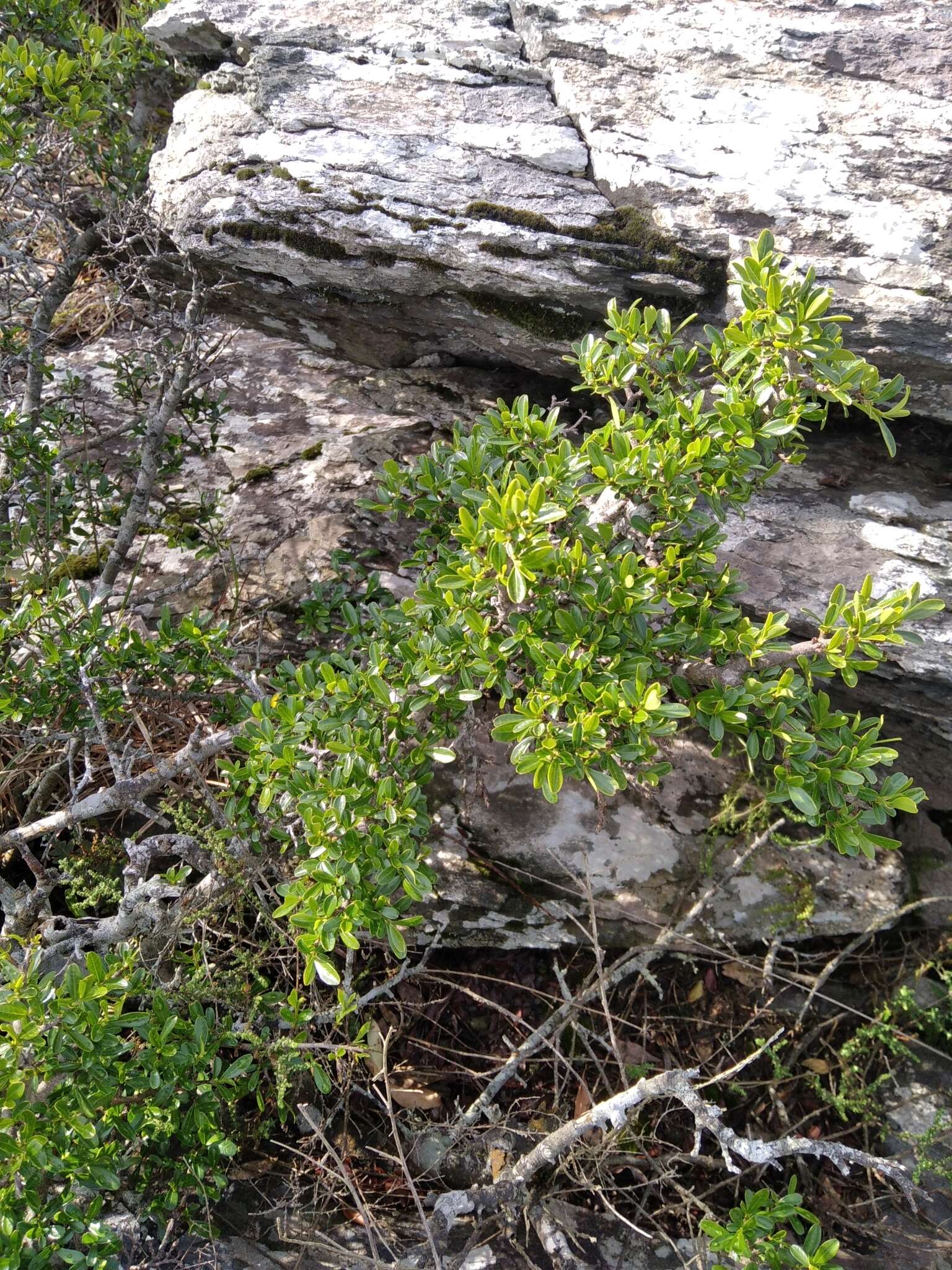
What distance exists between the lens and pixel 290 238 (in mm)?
2615

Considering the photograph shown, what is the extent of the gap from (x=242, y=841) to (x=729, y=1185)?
2123 mm

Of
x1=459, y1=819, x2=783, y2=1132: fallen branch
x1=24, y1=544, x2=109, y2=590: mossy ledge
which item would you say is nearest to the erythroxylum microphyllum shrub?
x1=459, y1=819, x2=783, y2=1132: fallen branch

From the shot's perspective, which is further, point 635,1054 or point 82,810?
point 635,1054

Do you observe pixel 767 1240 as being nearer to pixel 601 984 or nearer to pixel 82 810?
pixel 601 984

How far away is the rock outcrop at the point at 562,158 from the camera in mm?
2396

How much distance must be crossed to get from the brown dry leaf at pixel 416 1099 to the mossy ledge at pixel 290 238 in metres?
2.92

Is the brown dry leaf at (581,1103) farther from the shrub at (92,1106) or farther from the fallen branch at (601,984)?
the shrub at (92,1106)

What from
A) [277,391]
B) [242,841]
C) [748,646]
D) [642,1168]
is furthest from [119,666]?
[642,1168]

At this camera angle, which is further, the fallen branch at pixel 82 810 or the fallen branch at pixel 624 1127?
the fallen branch at pixel 82 810

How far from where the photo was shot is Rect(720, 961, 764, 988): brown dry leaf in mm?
3127

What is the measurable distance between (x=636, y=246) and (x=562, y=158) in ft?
1.40

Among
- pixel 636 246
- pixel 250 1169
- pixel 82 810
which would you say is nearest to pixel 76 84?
pixel 636 246

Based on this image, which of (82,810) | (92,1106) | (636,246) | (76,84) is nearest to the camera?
(92,1106)

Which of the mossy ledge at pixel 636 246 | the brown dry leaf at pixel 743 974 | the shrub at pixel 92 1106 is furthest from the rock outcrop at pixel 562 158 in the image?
the shrub at pixel 92 1106
